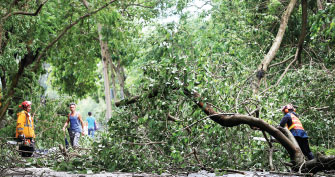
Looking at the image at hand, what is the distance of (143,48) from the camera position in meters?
17.9

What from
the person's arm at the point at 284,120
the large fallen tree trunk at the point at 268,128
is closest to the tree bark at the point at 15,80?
the large fallen tree trunk at the point at 268,128

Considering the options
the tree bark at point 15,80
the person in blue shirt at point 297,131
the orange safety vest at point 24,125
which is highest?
the tree bark at point 15,80

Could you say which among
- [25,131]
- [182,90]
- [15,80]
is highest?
[15,80]

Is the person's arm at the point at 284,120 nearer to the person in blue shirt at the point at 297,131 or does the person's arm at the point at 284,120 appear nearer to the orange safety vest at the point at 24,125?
the person in blue shirt at the point at 297,131

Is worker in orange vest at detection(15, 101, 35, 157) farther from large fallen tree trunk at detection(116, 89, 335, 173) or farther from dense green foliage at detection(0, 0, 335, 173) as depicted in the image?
large fallen tree trunk at detection(116, 89, 335, 173)

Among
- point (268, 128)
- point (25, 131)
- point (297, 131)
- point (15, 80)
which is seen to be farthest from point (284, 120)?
point (15, 80)

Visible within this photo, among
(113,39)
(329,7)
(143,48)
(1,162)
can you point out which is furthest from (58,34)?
(329,7)

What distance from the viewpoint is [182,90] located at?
5504mm

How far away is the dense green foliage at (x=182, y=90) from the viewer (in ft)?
18.8

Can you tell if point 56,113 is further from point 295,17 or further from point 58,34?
point 295,17

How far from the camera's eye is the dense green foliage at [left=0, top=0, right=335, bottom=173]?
226 inches

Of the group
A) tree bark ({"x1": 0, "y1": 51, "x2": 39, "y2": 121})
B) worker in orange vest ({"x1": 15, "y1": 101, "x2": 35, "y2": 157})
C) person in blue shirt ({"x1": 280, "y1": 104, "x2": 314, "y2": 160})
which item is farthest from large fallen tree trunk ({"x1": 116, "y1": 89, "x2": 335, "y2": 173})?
tree bark ({"x1": 0, "y1": 51, "x2": 39, "y2": 121})

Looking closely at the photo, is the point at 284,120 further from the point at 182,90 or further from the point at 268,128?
the point at 182,90

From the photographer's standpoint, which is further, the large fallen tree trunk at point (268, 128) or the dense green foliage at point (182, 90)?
the dense green foliage at point (182, 90)
